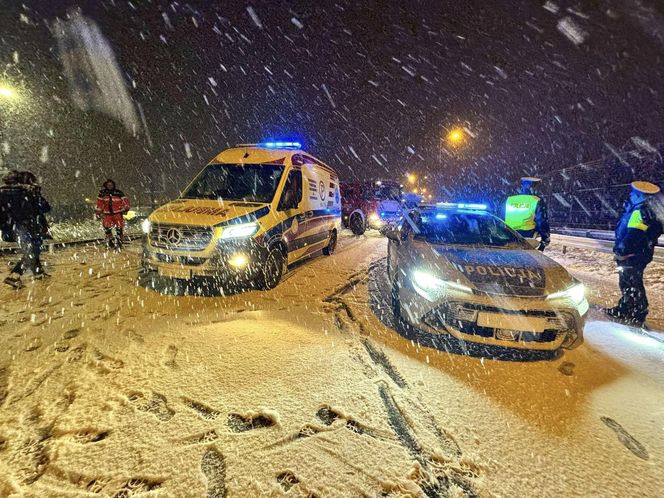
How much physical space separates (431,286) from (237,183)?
12.8 ft

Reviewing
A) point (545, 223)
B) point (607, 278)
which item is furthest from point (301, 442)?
point (607, 278)

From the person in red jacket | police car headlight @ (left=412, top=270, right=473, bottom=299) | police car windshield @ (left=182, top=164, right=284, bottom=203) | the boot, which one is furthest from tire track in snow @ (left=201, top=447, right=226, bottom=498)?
the person in red jacket

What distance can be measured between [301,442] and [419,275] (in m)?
1.99

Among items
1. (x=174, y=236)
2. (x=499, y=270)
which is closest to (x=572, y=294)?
(x=499, y=270)

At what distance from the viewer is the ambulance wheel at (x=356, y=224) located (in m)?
13.5

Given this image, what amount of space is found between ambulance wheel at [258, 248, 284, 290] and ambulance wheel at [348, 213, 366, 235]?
8.36 metres

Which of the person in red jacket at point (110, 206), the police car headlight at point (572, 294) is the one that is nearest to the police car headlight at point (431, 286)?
the police car headlight at point (572, 294)

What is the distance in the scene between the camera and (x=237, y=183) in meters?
5.57

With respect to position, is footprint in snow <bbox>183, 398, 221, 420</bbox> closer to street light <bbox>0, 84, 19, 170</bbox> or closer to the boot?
the boot

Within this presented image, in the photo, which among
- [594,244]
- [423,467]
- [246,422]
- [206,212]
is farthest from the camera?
[594,244]

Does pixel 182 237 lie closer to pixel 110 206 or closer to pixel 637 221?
pixel 110 206

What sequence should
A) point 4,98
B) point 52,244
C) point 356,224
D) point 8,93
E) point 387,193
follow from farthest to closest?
point 387,193
point 356,224
point 8,93
point 4,98
point 52,244

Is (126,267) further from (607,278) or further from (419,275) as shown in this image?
(607,278)

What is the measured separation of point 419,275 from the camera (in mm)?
3326
